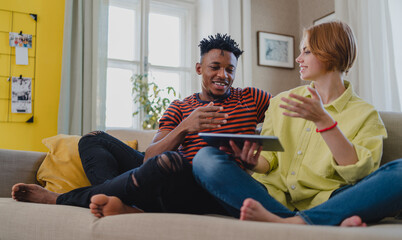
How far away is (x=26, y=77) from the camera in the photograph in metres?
3.04

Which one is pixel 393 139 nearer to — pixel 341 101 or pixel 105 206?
pixel 341 101

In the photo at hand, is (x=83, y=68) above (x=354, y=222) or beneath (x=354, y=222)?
above

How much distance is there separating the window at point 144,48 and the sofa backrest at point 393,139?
7.96 ft

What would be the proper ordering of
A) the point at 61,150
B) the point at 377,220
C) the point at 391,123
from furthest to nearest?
1. the point at 61,150
2. the point at 391,123
3. the point at 377,220

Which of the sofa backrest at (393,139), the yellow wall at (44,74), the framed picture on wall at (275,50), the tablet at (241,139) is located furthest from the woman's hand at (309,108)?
the framed picture on wall at (275,50)

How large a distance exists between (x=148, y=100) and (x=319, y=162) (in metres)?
2.30

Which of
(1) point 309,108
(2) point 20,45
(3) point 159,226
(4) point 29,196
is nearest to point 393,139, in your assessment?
(1) point 309,108

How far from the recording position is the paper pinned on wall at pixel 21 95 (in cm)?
298

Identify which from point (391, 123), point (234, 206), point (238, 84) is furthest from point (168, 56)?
point (234, 206)

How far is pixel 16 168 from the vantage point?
5.68 feet

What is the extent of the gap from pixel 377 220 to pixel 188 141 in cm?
77

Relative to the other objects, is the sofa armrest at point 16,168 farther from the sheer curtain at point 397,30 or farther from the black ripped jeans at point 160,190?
the sheer curtain at point 397,30

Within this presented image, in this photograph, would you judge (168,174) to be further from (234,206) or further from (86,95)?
(86,95)

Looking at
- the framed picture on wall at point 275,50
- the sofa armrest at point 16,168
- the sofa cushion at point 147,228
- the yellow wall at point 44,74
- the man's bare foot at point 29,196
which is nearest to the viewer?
the sofa cushion at point 147,228
